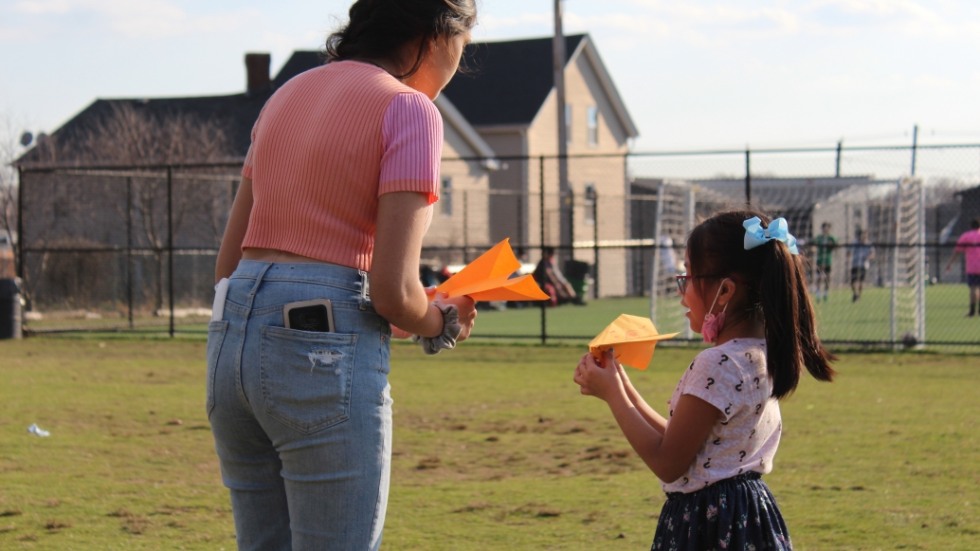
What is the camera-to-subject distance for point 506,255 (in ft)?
10.1

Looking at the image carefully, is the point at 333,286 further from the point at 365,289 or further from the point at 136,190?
the point at 136,190

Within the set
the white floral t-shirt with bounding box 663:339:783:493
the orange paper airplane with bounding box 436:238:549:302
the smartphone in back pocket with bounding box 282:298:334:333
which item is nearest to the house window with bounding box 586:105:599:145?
the white floral t-shirt with bounding box 663:339:783:493

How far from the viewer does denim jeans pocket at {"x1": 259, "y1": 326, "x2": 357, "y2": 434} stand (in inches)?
106

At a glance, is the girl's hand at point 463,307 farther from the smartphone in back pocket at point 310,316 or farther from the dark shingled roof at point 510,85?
the dark shingled roof at point 510,85

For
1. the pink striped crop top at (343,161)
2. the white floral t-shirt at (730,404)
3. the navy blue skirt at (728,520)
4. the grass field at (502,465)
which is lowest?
the grass field at (502,465)

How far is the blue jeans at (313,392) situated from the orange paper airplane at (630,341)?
2.21ft

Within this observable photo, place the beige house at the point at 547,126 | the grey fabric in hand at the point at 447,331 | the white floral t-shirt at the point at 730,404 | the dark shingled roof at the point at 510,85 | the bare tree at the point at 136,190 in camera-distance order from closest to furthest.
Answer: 1. the grey fabric in hand at the point at 447,331
2. the white floral t-shirt at the point at 730,404
3. the bare tree at the point at 136,190
4. the beige house at the point at 547,126
5. the dark shingled roof at the point at 510,85

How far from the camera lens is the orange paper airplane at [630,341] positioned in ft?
10.6

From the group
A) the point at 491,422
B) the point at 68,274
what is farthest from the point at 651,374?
the point at 68,274

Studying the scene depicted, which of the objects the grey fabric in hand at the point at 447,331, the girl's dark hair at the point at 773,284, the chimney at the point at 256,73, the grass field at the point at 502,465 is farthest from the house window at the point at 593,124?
the grey fabric in hand at the point at 447,331

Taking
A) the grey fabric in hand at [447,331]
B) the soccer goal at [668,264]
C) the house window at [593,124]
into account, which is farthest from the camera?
the house window at [593,124]

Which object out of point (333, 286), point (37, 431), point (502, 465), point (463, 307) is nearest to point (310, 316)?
point (333, 286)

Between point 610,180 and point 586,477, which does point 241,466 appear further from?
point 610,180

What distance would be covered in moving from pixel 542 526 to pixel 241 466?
11.3 feet
